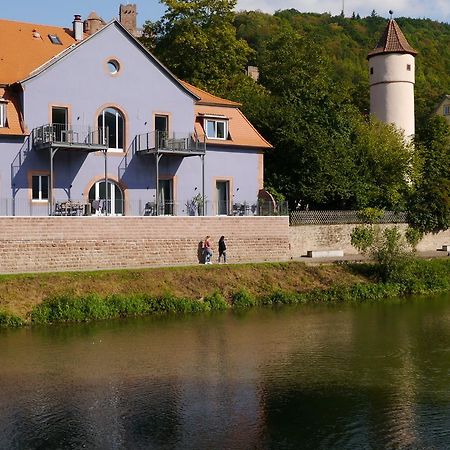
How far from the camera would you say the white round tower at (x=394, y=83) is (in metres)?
52.2

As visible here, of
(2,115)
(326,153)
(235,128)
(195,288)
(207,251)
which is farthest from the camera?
(326,153)

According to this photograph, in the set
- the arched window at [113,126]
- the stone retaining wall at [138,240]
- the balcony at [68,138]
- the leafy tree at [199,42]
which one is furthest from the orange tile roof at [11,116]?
the leafy tree at [199,42]

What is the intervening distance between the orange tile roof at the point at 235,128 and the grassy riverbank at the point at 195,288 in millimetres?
7598

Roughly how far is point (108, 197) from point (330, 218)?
1087 cm

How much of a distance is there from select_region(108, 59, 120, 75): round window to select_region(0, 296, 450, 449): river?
13.1m

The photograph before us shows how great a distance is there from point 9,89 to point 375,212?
18573mm

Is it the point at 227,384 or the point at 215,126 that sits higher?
the point at 215,126

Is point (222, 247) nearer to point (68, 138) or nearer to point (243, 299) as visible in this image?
point (243, 299)

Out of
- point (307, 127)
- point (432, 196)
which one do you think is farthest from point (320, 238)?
point (432, 196)

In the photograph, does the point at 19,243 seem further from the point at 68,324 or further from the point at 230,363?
the point at 230,363

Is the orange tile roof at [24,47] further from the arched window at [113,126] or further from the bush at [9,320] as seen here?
the bush at [9,320]

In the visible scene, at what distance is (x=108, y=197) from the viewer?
35938 millimetres

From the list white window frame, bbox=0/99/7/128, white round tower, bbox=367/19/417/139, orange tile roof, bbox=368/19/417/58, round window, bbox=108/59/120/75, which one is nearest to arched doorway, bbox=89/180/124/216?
white window frame, bbox=0/99/7/128

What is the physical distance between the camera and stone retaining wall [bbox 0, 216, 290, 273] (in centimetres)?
2958
